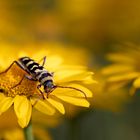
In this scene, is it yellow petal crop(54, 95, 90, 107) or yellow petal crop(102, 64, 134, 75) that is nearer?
yellow petal crop(54, 95, 90, 107)

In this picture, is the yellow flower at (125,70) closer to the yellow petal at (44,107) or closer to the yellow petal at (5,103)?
the yellow petal at (44,107)

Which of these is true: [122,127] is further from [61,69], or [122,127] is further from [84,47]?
[61,69]

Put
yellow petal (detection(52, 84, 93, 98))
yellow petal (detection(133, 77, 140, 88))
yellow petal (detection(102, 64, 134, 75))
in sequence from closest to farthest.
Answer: yellow petal (detection(52, 84, 93, 98)) → yellow petal (detection(133, 77, 140, 88)) → yellow petal (detection(102, 64, 134, 75))

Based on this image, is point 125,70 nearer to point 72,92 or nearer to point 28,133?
point 72,92

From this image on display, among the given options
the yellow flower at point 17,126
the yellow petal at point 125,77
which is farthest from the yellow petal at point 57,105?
the yellow flower at point 17,126

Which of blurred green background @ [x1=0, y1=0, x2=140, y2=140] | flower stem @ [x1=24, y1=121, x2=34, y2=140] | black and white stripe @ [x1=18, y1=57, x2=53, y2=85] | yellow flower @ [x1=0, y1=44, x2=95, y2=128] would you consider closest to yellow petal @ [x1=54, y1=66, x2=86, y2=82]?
yellow flower @ [x1=0, y1=44, x2=95, y2=128]

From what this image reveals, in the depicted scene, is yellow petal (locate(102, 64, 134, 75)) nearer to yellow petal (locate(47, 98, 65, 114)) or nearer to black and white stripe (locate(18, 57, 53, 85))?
black and white stripe (locate(18, 57, 53, 85))
